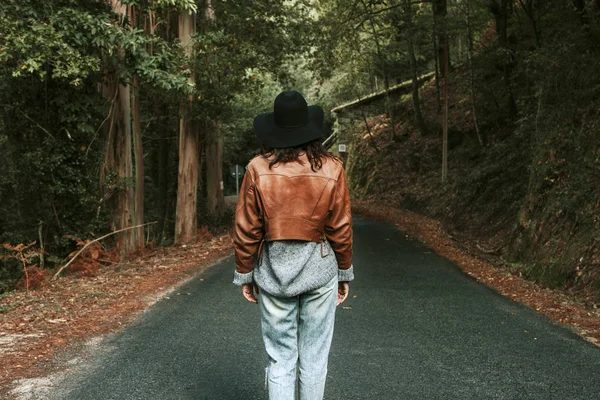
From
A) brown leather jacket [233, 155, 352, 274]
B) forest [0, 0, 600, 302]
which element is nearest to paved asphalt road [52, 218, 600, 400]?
brown leather jacket [233, 155, 352, 274]

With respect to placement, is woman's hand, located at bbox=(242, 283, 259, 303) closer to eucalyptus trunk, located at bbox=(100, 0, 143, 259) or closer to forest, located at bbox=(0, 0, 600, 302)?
forest, located at bbox=(0, 0, 600, 302)

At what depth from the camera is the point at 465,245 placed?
15.0 metres

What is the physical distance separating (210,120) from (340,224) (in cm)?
1393

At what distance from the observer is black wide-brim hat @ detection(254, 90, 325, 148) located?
10.9 ft

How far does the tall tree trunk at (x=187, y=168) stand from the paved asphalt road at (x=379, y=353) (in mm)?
7761

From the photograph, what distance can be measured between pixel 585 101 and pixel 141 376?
10.2 meters

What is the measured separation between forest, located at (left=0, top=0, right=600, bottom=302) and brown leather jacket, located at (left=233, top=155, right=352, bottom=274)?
6217 mm

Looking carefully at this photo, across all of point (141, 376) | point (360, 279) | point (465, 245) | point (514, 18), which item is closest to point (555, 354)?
point (141, 376)

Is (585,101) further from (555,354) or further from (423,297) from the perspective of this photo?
(555,354)

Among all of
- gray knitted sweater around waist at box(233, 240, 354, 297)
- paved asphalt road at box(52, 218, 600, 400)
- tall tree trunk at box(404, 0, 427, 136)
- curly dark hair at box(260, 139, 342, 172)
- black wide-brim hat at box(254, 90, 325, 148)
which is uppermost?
tall tree trunk at box(404, 0, 427, 136)

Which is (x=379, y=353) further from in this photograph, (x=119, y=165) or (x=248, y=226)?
(x=119, y=165)

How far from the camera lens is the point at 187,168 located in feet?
52.9

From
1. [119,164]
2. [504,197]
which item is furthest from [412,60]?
[119,164]

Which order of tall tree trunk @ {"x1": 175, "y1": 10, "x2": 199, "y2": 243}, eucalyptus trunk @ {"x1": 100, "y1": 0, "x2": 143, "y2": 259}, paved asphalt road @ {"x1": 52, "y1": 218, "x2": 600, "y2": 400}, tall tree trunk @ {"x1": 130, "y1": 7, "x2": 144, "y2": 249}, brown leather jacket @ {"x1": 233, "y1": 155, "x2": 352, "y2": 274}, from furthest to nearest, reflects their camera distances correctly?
1. tall tree trunk @ {"x1": 175, "y1": 10, "x2": 199, "y2": 243}
2. tall tree trunk @ {"x1": 130, "y1": 7, "x2": 144, "y2": 249}
3. eucalyptus trunk @ {"x1": 100, "y1": 0, "x2": 143, "y2": 259}
4. paved asphalt road @ {"x1": 52, "y1": 218, "x2": 600, "y2": 400}
5. brown leather jacket @ {"x1": 233, "y1": 155, "x2": 352, "y2": 274}
